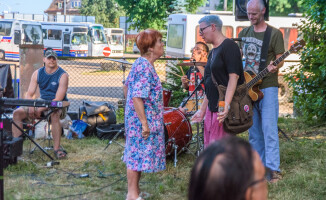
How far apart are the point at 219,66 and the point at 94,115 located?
196 inches

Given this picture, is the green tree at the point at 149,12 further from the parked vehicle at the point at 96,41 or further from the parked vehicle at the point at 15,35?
the parked vehicle at the point at 15,35

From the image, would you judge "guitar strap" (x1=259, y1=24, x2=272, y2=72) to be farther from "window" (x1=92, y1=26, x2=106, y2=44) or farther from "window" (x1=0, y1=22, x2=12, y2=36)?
"window" (x1=0, y1=22, x2=12, y2=36)

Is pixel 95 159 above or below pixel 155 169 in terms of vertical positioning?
below

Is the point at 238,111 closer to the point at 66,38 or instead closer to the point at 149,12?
the point at 149,12

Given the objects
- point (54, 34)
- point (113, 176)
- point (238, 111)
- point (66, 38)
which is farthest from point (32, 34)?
point (238, 111)

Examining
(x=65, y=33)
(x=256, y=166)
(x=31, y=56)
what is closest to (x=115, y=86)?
(x=31, y=56)

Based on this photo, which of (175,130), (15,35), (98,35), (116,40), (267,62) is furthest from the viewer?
(116,40)

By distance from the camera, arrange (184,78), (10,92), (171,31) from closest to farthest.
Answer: (184,78)
(10,92)
(171,31)

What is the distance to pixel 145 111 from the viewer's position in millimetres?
4621

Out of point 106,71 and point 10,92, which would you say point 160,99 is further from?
point 106,71

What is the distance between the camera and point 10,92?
7.66 m

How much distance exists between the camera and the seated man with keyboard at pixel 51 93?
7203mm

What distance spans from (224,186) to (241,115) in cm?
342

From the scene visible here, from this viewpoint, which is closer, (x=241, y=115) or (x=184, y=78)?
(x=241, y=115)
